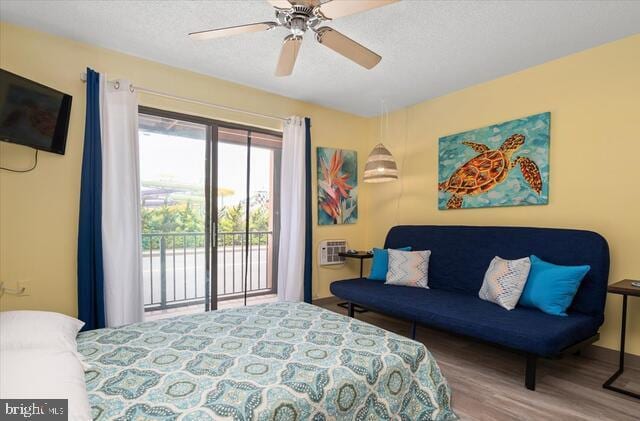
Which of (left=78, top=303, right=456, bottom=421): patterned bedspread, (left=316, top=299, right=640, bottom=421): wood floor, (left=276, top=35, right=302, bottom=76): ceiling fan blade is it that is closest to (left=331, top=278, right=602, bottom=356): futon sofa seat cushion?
(left=316, top=299, right=640, bottom=421): wood floor

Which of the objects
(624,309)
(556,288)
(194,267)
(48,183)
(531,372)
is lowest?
(531,372)

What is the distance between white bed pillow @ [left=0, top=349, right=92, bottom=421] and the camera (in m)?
1.10

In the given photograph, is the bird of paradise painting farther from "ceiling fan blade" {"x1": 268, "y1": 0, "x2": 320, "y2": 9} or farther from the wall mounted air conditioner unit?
"ceiling fan blade" {"x1": 268, "y1": 0, "x2": 320, "y2": 9}

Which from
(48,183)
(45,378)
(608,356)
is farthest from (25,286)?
(608,356)

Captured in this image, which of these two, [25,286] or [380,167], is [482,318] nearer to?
[380,167]

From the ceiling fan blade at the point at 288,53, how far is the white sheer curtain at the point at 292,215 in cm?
147

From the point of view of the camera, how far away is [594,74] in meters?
2.69

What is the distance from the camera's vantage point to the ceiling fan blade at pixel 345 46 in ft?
6.23

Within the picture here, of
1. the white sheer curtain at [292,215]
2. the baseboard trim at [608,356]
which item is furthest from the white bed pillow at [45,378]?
the baseboard trim at [608,356]

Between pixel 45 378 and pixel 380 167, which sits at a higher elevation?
pixel 380 167

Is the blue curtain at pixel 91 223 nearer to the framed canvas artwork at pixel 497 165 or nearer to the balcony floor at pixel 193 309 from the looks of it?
the balcony floor at pixel 193 309

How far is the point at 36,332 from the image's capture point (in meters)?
1.63

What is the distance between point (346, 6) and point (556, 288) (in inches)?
94.9

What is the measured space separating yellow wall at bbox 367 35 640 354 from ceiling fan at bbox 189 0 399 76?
1.82 m
